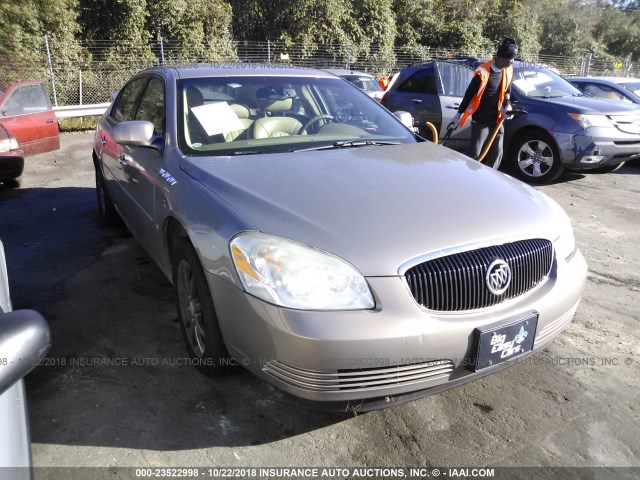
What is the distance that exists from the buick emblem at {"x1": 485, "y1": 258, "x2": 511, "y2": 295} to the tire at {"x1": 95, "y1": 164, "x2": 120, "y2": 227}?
151 inches

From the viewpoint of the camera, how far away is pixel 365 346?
201 centimetres


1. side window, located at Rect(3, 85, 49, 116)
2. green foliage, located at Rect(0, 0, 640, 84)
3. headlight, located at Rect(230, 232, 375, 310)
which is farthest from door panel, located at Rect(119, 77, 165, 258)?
green foliage, located at Rect(0, 0, 640, 84)

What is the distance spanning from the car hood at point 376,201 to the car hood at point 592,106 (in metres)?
4.66

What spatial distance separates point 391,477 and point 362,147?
1914mm

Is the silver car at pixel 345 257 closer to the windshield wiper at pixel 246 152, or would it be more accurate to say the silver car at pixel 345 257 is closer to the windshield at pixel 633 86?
the windshield wiper at pixel 246 152

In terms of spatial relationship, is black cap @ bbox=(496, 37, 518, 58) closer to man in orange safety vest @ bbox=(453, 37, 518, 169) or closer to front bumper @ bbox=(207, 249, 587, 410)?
man in orange safety vest @ bbox=(453, 37, 518, 169)

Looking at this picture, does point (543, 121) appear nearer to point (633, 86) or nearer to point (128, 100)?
point (633, 86)

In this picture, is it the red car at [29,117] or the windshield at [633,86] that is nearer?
the red car at [29,117]

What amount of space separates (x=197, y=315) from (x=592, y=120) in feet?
20.2

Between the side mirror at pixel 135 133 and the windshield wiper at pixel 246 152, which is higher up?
the side mirror at pixel 135 133

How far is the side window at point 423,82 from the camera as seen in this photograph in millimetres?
8289

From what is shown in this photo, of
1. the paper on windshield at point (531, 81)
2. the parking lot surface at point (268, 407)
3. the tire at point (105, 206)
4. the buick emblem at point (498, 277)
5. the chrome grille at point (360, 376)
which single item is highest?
the paper on windshield at point (531, 81)

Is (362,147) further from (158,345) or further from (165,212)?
(158,345)

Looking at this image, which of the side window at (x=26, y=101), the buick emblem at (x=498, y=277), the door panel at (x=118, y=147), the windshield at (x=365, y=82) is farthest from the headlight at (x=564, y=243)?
the windshield at (x=365, y=82)
